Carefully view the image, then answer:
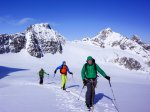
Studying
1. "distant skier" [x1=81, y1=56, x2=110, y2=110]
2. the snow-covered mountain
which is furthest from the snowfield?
the snow-covered mountain

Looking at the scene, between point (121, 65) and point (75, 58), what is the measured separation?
88.2ft

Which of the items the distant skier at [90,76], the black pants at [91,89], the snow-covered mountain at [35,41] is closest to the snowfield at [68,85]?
the black pants at [91,89]

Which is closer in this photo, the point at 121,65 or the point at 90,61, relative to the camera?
the point at 90,61

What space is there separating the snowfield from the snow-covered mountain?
3.27 meters

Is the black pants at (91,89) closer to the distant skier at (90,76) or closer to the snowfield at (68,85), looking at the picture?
the distant skier at (90,76)

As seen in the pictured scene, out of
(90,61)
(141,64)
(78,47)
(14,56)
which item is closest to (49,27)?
(78,47)

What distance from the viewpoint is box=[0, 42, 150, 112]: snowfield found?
1226 centimetres

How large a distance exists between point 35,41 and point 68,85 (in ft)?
362

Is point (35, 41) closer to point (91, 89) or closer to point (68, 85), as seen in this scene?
point (68, 85)

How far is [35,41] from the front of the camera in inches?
5335

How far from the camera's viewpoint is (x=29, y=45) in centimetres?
13012

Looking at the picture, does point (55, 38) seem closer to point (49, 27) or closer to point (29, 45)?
point (49, 27)

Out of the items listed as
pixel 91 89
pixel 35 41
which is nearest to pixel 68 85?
pixel 91 89

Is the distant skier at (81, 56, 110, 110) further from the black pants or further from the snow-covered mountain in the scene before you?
the snow-covered mountain
